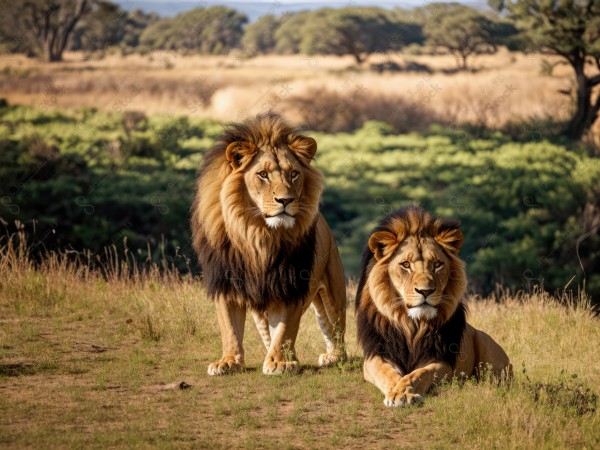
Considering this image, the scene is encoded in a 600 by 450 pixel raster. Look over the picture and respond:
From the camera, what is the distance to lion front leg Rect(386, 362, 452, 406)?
235 inches

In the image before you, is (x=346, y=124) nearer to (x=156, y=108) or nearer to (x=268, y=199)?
(x=156, y=108)

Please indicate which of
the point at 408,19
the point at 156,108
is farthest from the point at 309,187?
the point at 408,19

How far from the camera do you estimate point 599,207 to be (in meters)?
29.4

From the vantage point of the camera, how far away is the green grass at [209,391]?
5.54 m

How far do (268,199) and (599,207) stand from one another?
24.6m

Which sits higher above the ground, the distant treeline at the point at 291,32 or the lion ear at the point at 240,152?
the lion ear at the point at 240,152

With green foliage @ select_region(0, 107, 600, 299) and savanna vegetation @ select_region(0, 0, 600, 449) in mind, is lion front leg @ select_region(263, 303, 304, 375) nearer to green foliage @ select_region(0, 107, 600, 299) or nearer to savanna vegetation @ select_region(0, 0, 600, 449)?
savanna vegetation @ select_region(0, 0, 600, 449)

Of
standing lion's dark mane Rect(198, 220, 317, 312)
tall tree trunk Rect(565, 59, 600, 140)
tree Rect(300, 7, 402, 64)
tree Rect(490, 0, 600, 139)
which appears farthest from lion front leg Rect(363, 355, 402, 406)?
tree Rect(300, 7, 402, 64)

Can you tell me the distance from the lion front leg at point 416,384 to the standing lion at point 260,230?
41.2 inches

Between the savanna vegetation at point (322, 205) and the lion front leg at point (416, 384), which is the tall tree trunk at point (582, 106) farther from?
the lion front leg at point (416, 384)

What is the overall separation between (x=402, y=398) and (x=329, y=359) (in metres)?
1.46

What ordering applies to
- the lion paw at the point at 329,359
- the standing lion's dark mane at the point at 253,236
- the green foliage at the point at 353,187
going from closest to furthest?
the standing lion's dark mane at the point at 253,236
the lion paw at the point at 329,359
the green foliage at the point at 353,187

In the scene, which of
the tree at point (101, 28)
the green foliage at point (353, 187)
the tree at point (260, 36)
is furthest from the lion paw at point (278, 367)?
the tree at point (260, 36)

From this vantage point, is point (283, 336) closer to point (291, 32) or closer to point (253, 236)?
point (253, 236)
